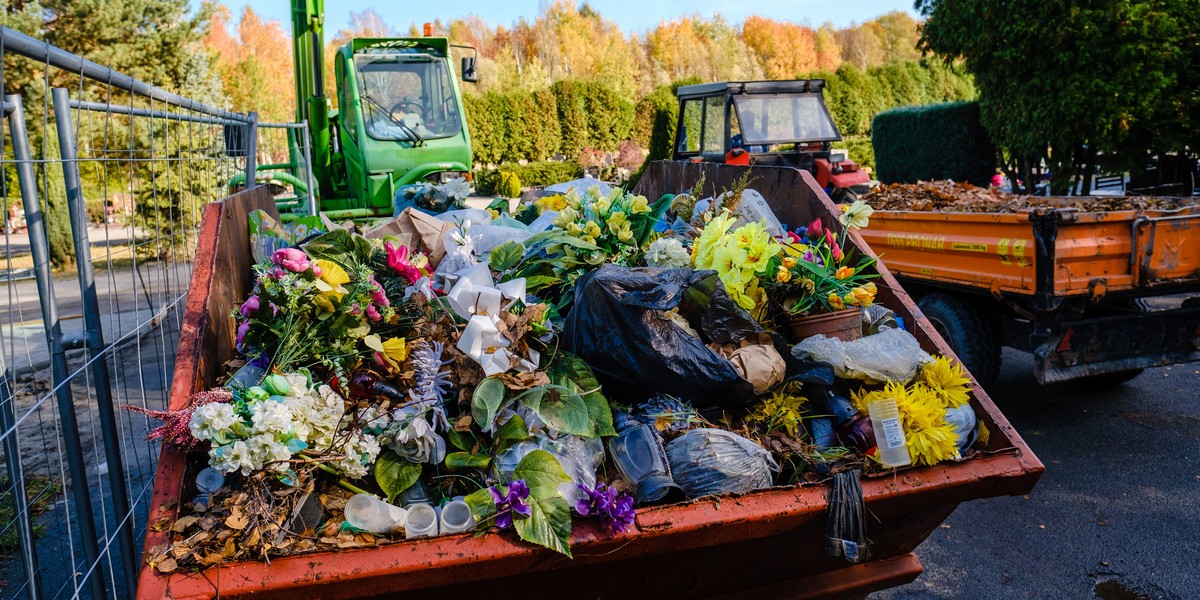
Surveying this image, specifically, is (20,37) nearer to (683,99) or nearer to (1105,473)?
(1105,473)

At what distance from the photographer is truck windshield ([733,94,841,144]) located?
9.03m

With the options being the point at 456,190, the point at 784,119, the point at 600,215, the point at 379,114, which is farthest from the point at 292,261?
the point at 784,119

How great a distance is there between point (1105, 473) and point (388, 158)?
6479mm

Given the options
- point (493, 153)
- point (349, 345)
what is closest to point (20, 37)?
point (349, 345)

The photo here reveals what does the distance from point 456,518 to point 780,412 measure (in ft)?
3.03

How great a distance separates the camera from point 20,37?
1.66 m

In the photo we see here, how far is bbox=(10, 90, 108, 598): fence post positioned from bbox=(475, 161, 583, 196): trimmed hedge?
21084 mm

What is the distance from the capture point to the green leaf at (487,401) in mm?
1872

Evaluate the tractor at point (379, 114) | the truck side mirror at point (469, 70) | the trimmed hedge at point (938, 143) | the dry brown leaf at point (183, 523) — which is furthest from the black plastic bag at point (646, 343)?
the trimmed hedge at point (938, 143)

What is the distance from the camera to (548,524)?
162cm

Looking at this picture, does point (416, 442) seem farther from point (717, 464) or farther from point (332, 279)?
point (717, 464)

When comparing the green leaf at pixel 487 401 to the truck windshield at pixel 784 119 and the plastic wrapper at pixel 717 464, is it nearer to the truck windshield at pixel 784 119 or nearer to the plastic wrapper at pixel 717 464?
the plastic wrapper at pixel 717 464

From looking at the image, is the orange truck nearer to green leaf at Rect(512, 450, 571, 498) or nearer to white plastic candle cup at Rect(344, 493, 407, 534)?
green leaf at Rect(512, 450, 571, 498)

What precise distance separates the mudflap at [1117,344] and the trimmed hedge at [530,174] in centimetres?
1969
